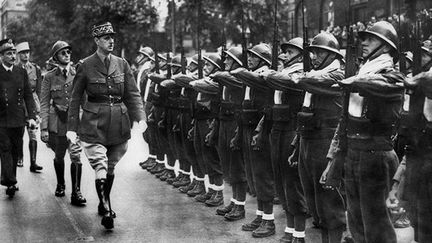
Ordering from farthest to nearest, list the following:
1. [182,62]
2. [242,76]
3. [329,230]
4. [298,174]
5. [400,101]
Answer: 1. [182,62]
2. [242,76]
3. [298,174]
4. [329,230]
5. [400,101]

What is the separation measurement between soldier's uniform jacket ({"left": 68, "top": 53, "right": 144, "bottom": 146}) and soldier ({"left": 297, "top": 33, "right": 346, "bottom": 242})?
98.1 inches

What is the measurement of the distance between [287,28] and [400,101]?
586 inches

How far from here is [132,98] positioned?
25.5ft

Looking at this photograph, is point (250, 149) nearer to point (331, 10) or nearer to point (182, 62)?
point (182, 62)

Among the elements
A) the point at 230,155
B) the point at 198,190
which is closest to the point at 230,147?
the point at 230,155

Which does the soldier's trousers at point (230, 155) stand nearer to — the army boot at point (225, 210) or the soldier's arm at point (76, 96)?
the army boot at point (225, 210)

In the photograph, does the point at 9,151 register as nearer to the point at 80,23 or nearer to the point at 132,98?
the point at 132,98

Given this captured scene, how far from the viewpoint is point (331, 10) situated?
15.1 metres

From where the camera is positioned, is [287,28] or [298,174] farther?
[287,28]

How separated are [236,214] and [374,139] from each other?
3.05 metres

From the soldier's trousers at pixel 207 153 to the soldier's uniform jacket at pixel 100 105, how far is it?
1.43 meters

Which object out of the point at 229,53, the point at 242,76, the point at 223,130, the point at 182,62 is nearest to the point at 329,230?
the point at 242,76

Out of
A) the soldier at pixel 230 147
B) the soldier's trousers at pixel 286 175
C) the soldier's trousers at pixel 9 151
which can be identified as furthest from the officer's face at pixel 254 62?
the soldier's trousers at pixel 9 151

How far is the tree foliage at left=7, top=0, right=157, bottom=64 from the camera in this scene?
20047mm
